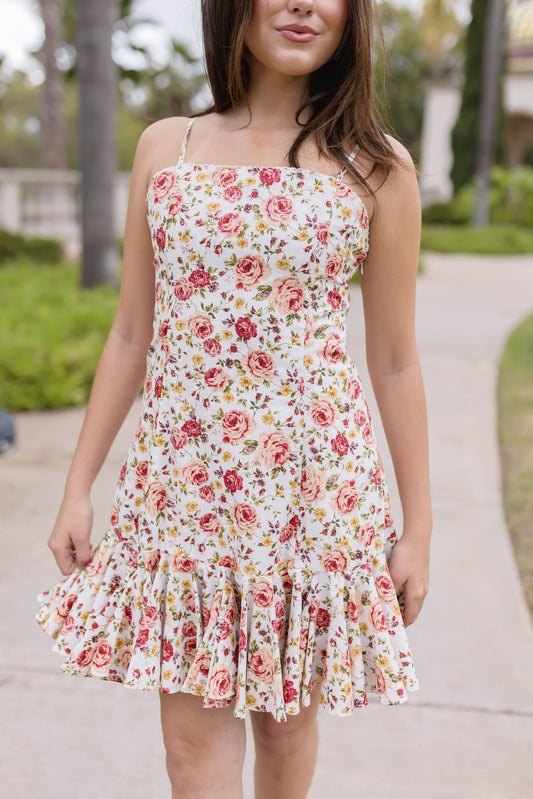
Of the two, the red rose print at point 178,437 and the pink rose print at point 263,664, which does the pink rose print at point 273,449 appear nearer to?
the red rose print at point 178,437

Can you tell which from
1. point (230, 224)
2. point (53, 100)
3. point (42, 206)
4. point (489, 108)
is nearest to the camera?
point (230, 224)

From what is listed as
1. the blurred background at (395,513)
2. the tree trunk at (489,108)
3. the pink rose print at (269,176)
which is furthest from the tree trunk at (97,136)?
the tree trunk at (489,108)

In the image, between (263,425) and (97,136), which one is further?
(97,136)

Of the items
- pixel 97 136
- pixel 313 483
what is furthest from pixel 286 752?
pixel 97 136

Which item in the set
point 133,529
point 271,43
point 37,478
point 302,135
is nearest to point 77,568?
point 133,529

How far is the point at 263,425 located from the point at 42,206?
50.3ft

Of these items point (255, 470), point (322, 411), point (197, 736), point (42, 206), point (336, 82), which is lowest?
point (42, 206)

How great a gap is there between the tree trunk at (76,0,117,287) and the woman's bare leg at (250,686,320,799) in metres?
6.62

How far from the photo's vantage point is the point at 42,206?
634 inches

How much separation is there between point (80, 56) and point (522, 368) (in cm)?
431

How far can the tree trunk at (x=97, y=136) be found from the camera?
295 inches

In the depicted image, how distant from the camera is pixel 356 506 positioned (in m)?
1.67

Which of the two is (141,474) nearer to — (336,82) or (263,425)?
(263,425)

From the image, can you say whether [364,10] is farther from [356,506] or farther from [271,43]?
[356,506]
